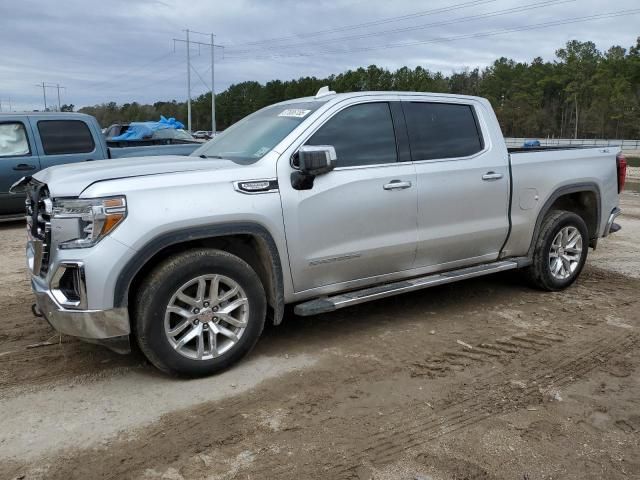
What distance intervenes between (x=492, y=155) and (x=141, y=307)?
3.43 meters

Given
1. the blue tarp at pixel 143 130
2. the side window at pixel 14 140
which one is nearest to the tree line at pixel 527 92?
the blue tarp at pixel 143 130

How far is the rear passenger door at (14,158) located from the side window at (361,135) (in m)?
6.93

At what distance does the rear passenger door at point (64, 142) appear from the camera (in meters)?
9.71

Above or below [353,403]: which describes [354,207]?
above

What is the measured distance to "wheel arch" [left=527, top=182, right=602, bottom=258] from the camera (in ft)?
19.2

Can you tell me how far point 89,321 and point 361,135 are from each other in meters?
2.46

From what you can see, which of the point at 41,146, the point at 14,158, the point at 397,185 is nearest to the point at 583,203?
the point at 397,185

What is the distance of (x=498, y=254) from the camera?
5.54 meters

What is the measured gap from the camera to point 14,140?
378 inches

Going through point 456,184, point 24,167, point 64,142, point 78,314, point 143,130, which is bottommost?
point 78,314

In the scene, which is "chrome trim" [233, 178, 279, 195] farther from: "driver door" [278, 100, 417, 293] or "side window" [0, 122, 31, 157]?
"side window" [0, 122, 31, 157]

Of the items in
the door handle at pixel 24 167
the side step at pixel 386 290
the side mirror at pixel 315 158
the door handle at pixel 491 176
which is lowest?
the side step at pixel 386 290

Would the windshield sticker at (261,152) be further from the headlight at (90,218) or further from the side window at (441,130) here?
the side window at (441,130)

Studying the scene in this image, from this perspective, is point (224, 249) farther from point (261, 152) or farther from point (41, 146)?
point (41, 146)
